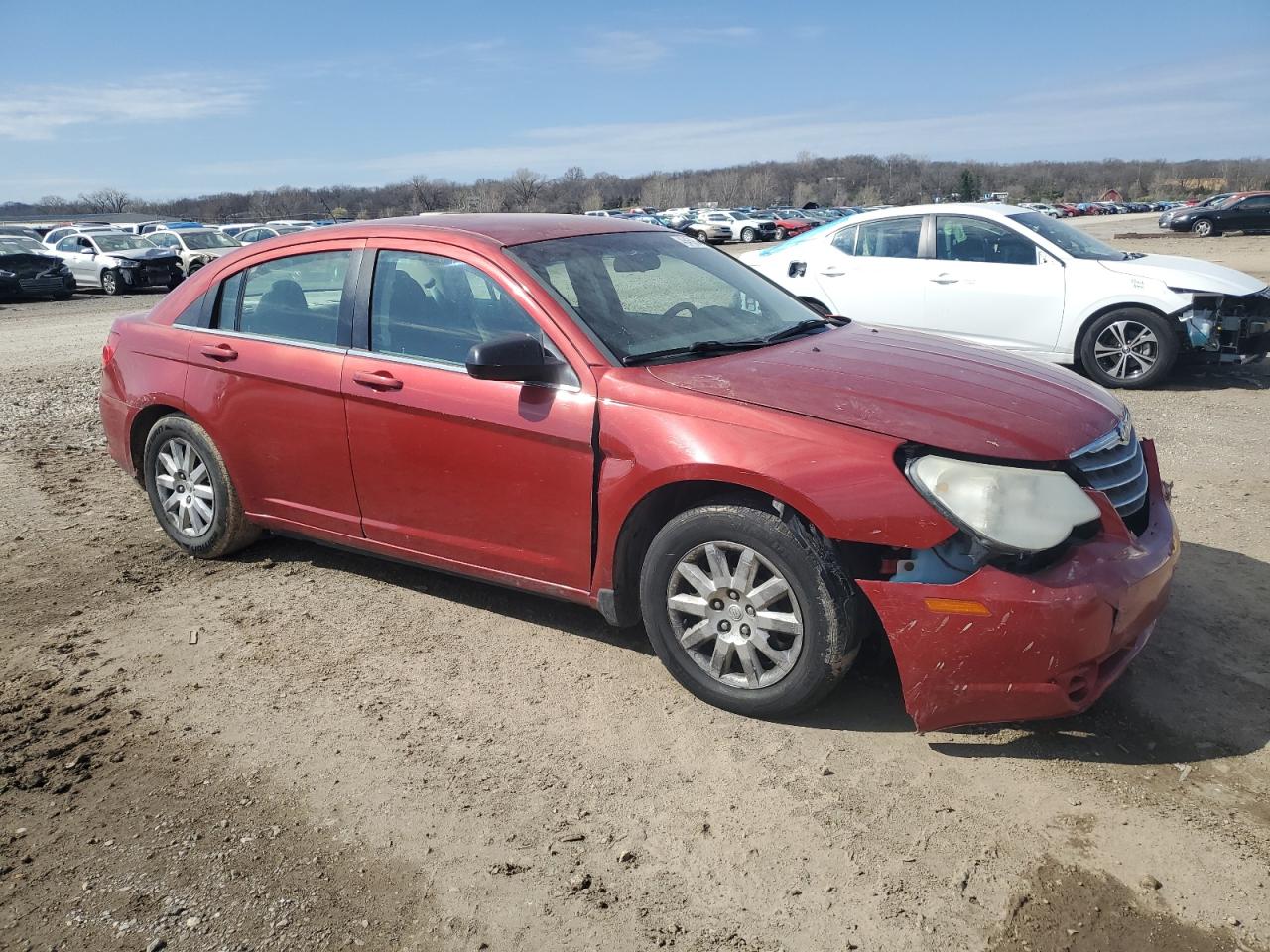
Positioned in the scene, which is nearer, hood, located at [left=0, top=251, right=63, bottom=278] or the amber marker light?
the amber marker light

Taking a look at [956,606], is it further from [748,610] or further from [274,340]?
[274,340]

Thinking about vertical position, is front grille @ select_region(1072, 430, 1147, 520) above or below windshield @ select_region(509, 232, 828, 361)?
below

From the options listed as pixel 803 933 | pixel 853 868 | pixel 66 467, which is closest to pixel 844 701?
pixel 853 868

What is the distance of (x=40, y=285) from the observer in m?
22.5

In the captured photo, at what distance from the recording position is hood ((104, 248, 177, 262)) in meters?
24.4

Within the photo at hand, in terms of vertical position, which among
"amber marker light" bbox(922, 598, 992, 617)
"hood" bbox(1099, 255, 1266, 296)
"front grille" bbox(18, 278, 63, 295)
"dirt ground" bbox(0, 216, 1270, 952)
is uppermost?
"hood" bbox(1099, 255, 1266, 296)

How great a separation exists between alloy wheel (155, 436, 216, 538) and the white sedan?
17.4 feet

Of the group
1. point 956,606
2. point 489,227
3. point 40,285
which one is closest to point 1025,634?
point 956,606

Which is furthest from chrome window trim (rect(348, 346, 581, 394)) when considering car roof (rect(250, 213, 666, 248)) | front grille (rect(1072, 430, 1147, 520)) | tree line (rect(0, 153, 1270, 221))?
tree line (rect(0, 153, 1270, 221))

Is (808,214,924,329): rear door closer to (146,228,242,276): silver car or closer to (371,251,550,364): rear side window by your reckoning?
(371,251,550,364): rear side window

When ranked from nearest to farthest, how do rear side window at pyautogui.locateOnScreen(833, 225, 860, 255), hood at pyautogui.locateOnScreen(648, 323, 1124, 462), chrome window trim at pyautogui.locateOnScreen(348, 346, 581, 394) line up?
hood at pyautogui.locateOnScreen(648, 323, 1124, 462) → chrome window trim at pyautogui.locateOnScreen(348, 346, 581, 394) → rear side window at pyautogui.locateOnScreen(833, 225, 860, 255)

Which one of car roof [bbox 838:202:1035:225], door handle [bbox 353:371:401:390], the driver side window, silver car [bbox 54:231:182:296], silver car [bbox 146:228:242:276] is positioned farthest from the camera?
silver car [bbox 146:228:242:276]

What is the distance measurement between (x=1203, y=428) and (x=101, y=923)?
749 cm

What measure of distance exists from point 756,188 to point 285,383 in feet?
490
